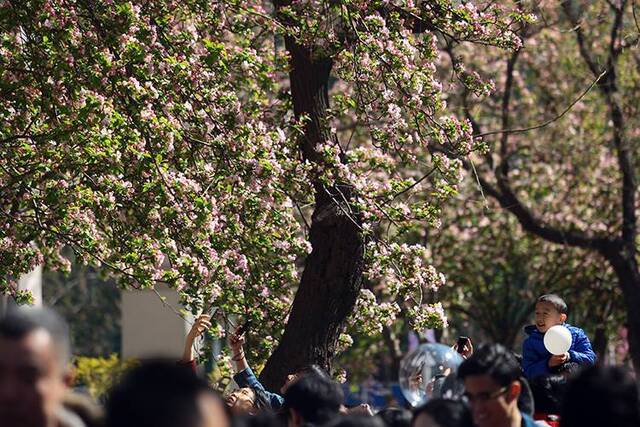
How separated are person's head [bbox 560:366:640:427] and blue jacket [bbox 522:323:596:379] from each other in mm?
3407

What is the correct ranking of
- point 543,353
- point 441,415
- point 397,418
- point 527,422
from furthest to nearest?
1. point 543,353
2. point 397,418
3. point 527,422
4. point 441,415

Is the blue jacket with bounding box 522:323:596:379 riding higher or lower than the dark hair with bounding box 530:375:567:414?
higher

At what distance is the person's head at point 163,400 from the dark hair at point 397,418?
234cm

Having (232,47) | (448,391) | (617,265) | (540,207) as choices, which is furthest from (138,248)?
(540,207)

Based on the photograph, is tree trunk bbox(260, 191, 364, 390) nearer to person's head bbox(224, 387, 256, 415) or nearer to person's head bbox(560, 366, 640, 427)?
person's head bbox(224, 387, 256, 415)

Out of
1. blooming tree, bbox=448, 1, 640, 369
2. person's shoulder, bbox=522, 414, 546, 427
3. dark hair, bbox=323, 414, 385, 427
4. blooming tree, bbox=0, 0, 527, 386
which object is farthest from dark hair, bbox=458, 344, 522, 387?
blooming tree, bbox=448, 1, 640, 369

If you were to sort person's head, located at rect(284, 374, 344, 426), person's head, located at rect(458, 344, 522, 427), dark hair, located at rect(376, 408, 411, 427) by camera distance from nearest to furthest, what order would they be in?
person's head, located at rect(458, 344, 522, 427)
person's head, located at rect(284, 374, 344, 426)
dark hair, located at rect(376, 408, 411, 427)

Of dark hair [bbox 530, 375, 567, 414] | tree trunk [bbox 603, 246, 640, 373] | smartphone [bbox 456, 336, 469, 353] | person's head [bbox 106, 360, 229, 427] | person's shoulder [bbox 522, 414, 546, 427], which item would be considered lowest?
person's head [bbox 106, 360, 229, 427]

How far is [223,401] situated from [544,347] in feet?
12.8

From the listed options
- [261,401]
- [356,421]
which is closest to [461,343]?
[261,401]

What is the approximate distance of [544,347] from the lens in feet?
29.7

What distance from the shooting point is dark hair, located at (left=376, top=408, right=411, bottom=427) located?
6285 millimetres

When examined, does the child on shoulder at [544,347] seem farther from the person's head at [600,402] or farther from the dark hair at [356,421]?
the dark hair at [356,421]

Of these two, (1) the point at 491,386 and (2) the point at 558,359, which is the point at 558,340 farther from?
(1) the point at 491,386
